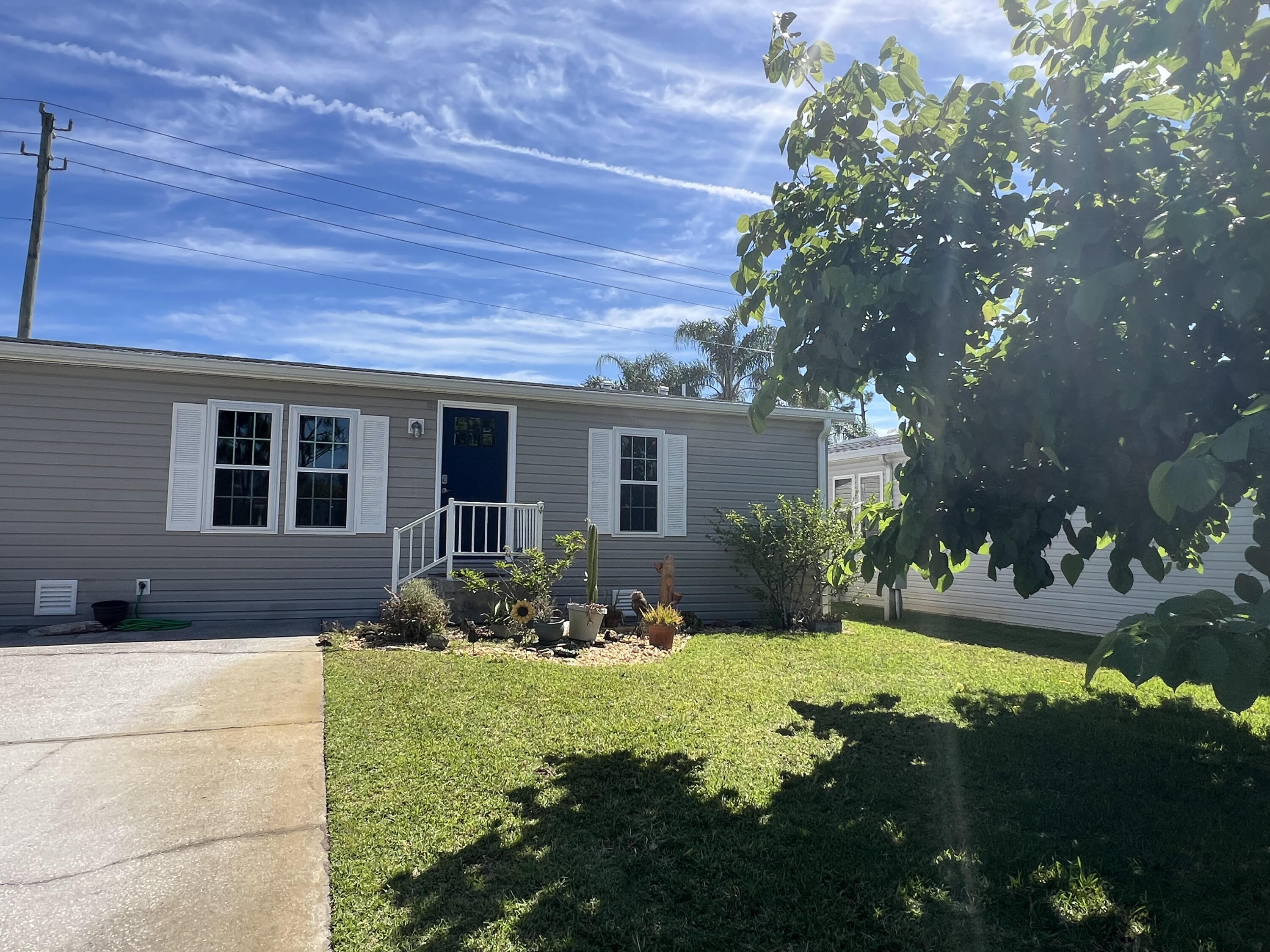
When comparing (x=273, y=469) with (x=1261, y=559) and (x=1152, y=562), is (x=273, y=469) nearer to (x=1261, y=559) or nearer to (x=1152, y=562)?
(x=1152, y=562)

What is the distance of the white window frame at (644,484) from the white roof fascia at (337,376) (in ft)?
1.12

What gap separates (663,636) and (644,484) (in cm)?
297

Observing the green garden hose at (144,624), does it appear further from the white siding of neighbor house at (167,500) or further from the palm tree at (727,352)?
the palm tree at (727,352)

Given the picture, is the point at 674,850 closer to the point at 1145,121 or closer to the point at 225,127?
the point at 1145,121

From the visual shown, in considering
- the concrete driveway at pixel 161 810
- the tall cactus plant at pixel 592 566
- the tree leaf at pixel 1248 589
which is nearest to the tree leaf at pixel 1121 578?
the tree leaf at pixel 1248 589

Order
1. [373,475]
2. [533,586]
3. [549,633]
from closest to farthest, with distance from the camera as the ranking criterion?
[549,633] < [533,586] < [373,475]

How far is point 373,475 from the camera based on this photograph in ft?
28.6

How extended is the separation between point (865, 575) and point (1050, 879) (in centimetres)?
133

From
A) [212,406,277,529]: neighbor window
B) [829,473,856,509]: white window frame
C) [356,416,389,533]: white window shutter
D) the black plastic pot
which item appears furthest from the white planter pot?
→ [829,473,856,509]: white window frame

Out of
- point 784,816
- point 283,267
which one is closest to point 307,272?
point 283,267

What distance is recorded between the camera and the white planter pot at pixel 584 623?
7441mm

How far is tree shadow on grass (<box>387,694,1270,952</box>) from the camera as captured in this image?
2336mm

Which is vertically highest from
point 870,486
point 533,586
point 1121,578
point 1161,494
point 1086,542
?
point 870,486

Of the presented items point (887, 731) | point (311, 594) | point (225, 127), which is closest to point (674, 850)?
point (887, 731)
